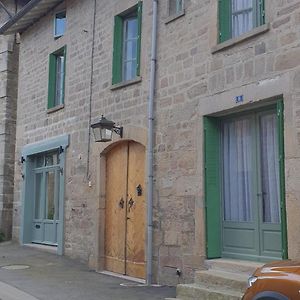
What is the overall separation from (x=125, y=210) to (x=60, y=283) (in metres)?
1.94

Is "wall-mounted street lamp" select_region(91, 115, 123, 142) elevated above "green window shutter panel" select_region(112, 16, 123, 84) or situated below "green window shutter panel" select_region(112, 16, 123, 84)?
below

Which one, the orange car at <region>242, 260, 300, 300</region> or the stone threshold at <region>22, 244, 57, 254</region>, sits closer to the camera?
the orange car at <region>242, 260, 300, 300</region>

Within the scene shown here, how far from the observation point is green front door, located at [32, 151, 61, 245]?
12672 mm

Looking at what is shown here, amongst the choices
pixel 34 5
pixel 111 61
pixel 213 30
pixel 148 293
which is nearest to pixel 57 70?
pixel 34 5

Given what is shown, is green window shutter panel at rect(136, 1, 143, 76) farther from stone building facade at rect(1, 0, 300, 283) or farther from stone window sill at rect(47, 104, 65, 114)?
stone window sill at rect(47, 104, 65, 114)

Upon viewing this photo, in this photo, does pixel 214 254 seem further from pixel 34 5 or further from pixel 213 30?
pixel 34 5

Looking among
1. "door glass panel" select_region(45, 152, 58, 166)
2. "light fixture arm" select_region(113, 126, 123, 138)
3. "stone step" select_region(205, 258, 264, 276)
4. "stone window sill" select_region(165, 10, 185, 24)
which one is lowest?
"stone step" select_region(205, 258, 264, 276)

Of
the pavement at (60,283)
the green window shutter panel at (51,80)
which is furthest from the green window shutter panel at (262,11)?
the green window shutter panel at (51,80)

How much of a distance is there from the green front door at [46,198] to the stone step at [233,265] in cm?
573

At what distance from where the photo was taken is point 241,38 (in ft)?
24.7

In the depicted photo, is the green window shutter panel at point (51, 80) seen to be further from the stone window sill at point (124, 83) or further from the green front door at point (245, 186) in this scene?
the green front door at point (245, 186)

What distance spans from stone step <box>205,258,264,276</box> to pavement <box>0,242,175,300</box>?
0.77 m

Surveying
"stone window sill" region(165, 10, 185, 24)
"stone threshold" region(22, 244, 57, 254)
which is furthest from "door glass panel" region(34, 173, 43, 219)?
"stone window sill" region(165, 10, 185, 24)

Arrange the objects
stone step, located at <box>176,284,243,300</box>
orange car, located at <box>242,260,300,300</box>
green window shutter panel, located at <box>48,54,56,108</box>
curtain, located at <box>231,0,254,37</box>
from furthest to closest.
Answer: green window shutter panel, located at <box>48,54,56,108</box>
curtain, located at <box>231,0,254,37</box>
stone step, located at <box>176,284,243,300</box>
orange car, located at <box>242,260,300,300</box>
